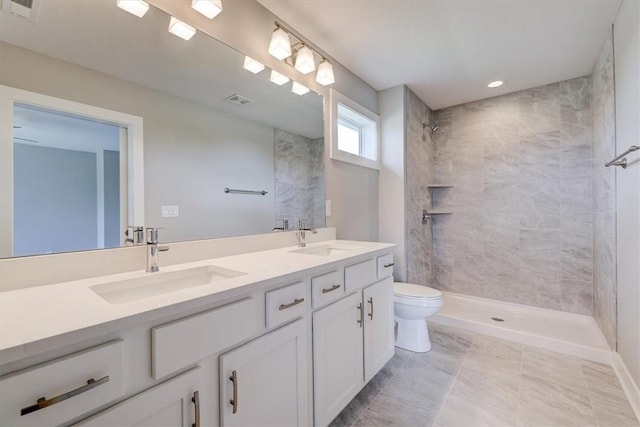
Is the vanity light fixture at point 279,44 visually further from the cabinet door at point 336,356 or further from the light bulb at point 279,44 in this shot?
the cabinet door at point 336,356

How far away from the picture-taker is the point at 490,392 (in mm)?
1663

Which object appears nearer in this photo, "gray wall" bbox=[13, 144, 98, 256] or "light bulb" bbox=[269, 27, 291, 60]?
"gray wall" bbox=[13, 144, 98, 256]

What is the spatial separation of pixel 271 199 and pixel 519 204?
8.70 ft

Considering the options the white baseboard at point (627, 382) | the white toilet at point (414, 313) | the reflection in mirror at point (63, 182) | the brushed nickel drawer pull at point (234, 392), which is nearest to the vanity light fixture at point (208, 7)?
the reflection in mirror at point (63, 182)

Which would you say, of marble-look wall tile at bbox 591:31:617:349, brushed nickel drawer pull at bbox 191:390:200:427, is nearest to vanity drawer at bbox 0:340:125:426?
brushed nickel drawer pull at bbox 191:390:200:427

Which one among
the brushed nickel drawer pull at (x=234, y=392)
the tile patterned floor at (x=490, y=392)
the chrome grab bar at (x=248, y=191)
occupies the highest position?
the chrome grab bar at (x=248, y=191)

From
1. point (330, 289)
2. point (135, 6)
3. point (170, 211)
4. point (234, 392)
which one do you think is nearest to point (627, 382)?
point (330, 289)

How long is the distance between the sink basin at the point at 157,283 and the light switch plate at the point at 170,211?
0.27 meters

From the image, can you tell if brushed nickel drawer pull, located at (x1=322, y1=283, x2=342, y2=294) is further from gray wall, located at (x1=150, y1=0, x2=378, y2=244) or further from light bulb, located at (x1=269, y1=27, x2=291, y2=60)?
light bulb, located at (x1=269, y1=27, x2=291, y2=60)

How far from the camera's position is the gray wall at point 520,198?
2607 millimetres

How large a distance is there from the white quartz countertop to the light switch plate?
226 millimetres

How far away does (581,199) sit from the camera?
2.59 meters

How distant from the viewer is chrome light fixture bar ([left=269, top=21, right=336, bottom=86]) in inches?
64.3

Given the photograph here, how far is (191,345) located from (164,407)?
0.49 feet
